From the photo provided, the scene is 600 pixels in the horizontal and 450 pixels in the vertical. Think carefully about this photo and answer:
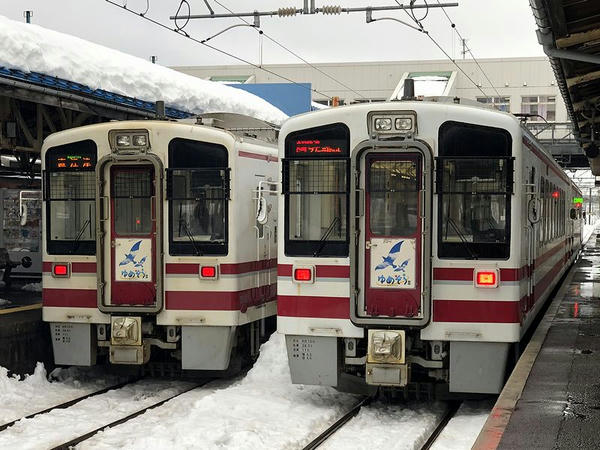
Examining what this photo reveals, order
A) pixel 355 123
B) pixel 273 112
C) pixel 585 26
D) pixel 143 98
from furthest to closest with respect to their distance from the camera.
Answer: pixel 273 112, pixel 143 98, pixel 585 26, pixel 355 123

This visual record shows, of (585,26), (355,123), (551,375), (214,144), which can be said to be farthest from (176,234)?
(585,26)

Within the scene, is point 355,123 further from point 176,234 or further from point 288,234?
point 176,234

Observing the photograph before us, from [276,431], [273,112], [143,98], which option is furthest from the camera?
[273,112]

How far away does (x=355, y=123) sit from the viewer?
8227mm

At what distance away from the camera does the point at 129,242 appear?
964 centimetres

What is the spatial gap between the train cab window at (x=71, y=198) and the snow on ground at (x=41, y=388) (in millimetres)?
1535

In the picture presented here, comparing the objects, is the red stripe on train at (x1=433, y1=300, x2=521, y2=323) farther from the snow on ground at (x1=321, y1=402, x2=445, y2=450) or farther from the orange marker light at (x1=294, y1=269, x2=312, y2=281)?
the orange marker light at (x1=294, y1=269, x2=312, y2=281)

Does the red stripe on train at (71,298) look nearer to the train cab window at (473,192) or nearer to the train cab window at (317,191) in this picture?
the train cab window at (317,191)

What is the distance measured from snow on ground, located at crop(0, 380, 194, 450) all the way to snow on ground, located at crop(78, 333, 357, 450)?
0.27 m

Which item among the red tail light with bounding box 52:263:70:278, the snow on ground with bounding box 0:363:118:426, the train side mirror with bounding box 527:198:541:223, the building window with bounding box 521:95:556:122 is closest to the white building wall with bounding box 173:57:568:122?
the building window with bounding box 521:95:556:122

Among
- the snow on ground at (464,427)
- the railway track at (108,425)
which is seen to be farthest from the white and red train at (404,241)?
the railway track at (108,425)

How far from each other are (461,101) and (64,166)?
14.7 ft

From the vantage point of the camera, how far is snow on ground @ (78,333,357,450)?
290 inches

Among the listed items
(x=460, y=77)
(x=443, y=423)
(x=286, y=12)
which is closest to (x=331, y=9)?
(x=286, y=12)
